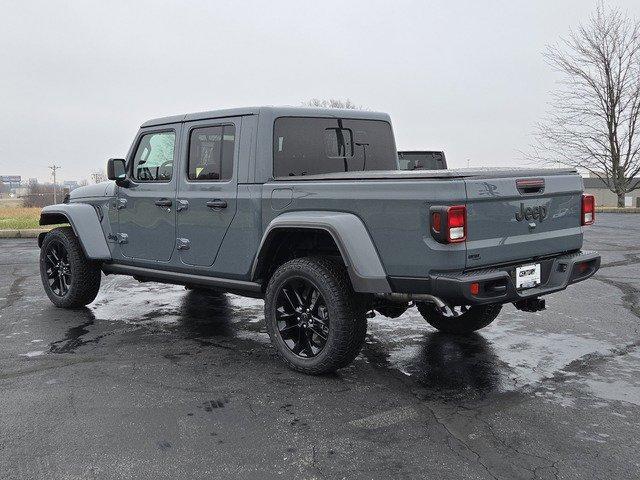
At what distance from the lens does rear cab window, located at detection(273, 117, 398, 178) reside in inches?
205

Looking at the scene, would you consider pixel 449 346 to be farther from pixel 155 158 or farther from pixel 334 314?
pixel 155 158

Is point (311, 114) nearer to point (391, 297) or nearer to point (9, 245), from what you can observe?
point (391, 297)

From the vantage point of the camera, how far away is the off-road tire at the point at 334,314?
441 centimetres

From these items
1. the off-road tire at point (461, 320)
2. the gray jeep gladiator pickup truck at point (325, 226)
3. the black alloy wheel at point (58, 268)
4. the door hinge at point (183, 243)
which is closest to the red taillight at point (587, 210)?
the gray jeep gladiator pickup truck at point (325, 226)

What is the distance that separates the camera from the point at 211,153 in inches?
214

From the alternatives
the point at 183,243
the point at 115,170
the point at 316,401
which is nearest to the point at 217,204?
the point at 183,243

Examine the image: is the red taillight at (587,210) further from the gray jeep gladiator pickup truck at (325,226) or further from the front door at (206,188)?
the front door at (206,188)

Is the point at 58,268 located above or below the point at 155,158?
below

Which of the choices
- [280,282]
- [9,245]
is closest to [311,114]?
[280,282]

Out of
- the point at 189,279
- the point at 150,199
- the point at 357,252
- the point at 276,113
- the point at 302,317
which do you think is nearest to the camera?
the point at 357,252

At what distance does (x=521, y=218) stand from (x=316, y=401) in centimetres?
182

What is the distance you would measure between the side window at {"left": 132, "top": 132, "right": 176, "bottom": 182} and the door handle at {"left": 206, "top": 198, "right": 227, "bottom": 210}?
2.50ft

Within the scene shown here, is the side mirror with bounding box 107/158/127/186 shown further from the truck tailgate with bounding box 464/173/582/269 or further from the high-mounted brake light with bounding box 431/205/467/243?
the truck tailgate with bounding box 464/173/582/269

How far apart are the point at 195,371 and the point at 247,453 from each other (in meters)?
1.54
